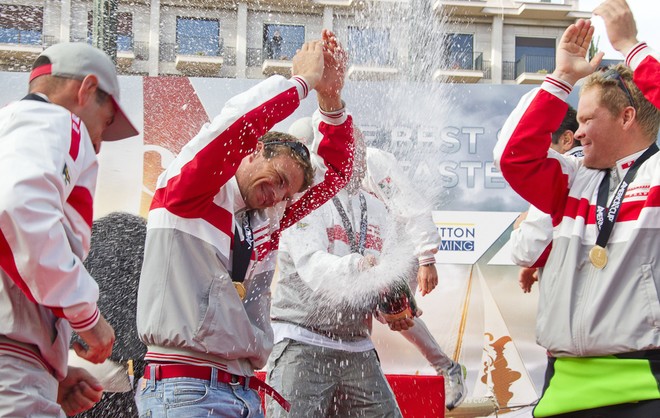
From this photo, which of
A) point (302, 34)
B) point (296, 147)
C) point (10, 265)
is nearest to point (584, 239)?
point (296, 147)

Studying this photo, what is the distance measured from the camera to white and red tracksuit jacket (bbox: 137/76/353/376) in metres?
2.69

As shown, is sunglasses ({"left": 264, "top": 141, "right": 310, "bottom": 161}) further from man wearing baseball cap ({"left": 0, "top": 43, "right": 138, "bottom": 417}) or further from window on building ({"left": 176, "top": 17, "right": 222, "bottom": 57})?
window on building ({"left": 176, "top": 17, "right": 222, "bottom": 57})

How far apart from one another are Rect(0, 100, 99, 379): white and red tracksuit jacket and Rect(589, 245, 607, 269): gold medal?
1.64 metres

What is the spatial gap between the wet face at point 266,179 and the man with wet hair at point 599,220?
78 centimetres

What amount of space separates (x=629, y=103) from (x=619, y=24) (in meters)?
0.29

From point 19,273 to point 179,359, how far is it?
834 mm

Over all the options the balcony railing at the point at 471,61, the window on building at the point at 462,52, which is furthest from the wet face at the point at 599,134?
the balcony railing at the point at 471,61

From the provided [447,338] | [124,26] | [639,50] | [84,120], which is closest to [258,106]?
[84,120]

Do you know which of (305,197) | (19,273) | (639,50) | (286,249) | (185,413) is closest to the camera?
(19,273)

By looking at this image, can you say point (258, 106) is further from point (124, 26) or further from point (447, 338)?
point (124, 26)

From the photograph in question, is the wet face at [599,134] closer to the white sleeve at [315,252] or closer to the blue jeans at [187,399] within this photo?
the white sleeve at [315,252]

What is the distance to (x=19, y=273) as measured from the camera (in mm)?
2020

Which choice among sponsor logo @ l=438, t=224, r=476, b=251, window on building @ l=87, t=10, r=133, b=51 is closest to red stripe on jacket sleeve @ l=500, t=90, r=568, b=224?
sponsor logo @ l=438, t=224, r=476, b=251

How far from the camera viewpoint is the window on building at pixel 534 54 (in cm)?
2917
